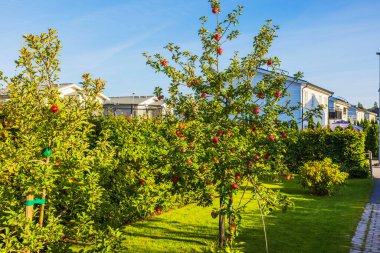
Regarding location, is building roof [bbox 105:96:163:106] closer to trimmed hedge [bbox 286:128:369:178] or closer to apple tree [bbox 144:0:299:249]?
trimmed hedge [bbox 286:128:369:178]

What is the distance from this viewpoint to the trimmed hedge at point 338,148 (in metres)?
22.6

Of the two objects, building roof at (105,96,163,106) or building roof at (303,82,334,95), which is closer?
building roof at (303,82,334,95)

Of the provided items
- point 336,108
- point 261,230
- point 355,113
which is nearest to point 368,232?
point 261,230

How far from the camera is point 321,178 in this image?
52.4ft

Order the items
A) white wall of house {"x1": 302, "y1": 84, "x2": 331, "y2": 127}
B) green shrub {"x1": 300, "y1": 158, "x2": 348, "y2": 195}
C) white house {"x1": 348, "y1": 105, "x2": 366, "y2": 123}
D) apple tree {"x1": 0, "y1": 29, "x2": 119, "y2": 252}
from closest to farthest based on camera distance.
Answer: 1. apple tree {"x1": 0, "y1": 29, "x2": 119, "y2": 252}
2. green shrub {"x1": 300, "y1": 158, "x2": 348, "y2": 195}
3. white wall of house {"x1": 302, "y1": 84, "x2": 331, "y2": 127}
4. white house {"x1": 348, "y1": 105, "x2": 366, "y2": 123}

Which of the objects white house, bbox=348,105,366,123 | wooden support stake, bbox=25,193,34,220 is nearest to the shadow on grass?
wooden support stake, bbox=25,193,34,220

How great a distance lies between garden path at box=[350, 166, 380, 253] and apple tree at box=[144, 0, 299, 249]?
9.47 ft


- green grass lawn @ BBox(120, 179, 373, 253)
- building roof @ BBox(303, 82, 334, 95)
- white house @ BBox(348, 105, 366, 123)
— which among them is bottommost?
green grass lawn @ BBox(120, 179, 373, 253)

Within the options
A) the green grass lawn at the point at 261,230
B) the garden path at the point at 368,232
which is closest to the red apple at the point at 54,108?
the green grass lawn at the point at 261,230

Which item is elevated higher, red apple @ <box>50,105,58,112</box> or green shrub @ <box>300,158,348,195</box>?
red apple @ <box>50,105,58,112</box>

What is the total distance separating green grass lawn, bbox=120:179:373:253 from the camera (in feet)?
29.1

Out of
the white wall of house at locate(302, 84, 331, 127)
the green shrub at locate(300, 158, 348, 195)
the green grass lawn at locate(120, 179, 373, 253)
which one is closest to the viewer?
the green grass lawn at locate(120, 179, 373, 253)

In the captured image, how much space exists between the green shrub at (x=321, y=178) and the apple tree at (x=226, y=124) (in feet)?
28.2

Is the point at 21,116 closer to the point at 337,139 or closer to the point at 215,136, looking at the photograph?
the point at 215,136
